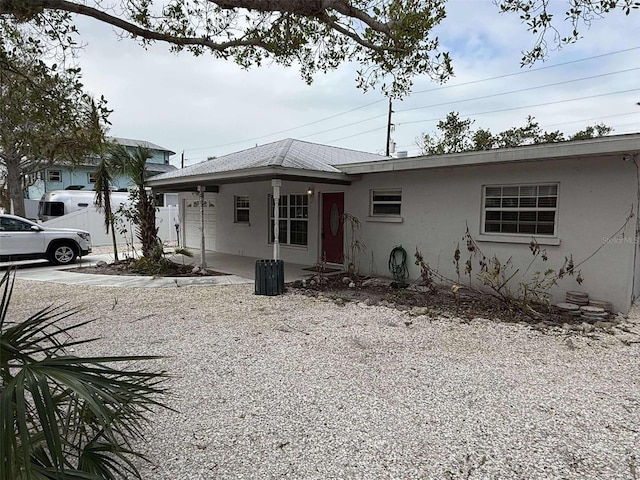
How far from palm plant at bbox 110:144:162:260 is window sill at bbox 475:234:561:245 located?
808 cm

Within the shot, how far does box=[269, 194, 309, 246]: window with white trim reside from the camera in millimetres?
11312

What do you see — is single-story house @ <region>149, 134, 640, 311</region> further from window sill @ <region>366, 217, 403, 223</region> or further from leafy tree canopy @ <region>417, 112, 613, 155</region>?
leafy tree canopy @ <region>417, 112, 613, 155</region>

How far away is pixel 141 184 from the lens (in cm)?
1065

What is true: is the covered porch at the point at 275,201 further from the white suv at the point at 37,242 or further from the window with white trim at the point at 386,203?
the white suv at the point at 37,242

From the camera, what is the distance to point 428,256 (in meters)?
8.54

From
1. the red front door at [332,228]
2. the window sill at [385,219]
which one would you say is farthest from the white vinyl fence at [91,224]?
the window sill at [385,219]

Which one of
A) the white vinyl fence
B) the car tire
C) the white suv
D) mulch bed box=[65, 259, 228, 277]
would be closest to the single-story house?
mulch bed box=[65, 259, 228, 277]

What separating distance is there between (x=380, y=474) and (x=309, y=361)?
195 cm

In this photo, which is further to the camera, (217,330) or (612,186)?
(612,186)

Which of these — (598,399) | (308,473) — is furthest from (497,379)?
(308,473)

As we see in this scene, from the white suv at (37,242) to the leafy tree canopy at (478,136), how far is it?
49.1 feet

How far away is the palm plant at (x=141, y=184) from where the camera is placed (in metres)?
10.6

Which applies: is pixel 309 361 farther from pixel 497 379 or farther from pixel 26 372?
pixel 26 372

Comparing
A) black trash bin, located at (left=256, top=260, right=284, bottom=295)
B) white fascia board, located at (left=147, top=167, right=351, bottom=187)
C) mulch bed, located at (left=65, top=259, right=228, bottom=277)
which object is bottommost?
mulch bed, located at (left=65, top=259, right=228, bottom=277)
